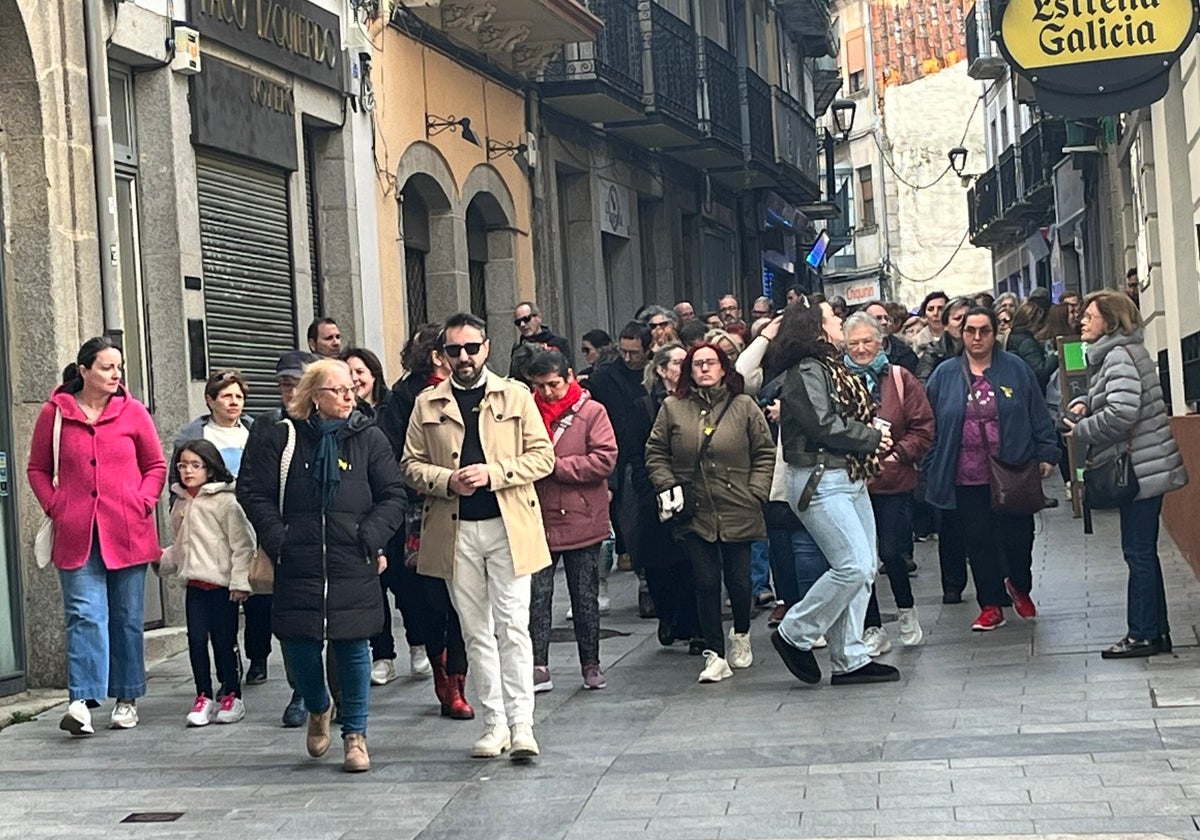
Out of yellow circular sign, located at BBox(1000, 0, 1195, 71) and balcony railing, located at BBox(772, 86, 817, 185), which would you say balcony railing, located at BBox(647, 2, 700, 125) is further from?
yellow circular sign, located at BBox(1000, 0, 1195, 71)

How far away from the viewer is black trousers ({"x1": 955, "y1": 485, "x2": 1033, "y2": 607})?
1145cm

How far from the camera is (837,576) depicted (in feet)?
32.0

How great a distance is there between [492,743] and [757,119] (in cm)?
2237

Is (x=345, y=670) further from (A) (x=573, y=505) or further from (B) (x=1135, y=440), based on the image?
(B) (x=1135, y=440)

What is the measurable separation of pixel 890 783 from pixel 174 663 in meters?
5.66

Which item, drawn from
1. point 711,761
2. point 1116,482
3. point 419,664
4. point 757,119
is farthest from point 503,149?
point 711,761

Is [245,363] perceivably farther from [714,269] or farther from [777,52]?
[777,52]

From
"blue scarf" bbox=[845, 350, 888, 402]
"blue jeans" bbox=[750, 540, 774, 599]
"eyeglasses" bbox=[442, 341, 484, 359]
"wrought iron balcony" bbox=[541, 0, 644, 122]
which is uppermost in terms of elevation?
"wrought iron balcony" bbox=[541, 0, 644, 122]

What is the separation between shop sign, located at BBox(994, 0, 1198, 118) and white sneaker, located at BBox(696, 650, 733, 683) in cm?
317

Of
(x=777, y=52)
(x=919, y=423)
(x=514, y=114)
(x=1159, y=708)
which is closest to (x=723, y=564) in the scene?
(x=919, y=423)

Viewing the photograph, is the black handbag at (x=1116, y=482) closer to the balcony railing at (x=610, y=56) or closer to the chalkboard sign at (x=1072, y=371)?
the chalkboard sign at (x=1072, y=371)

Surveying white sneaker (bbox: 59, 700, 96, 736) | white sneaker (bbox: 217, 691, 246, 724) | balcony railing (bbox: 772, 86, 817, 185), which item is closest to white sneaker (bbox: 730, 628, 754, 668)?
white sneaker (bbox: 217, 691, 246, 724)

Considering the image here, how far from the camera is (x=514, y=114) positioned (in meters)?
20.7

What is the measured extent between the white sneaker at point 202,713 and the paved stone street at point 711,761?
13 cm
